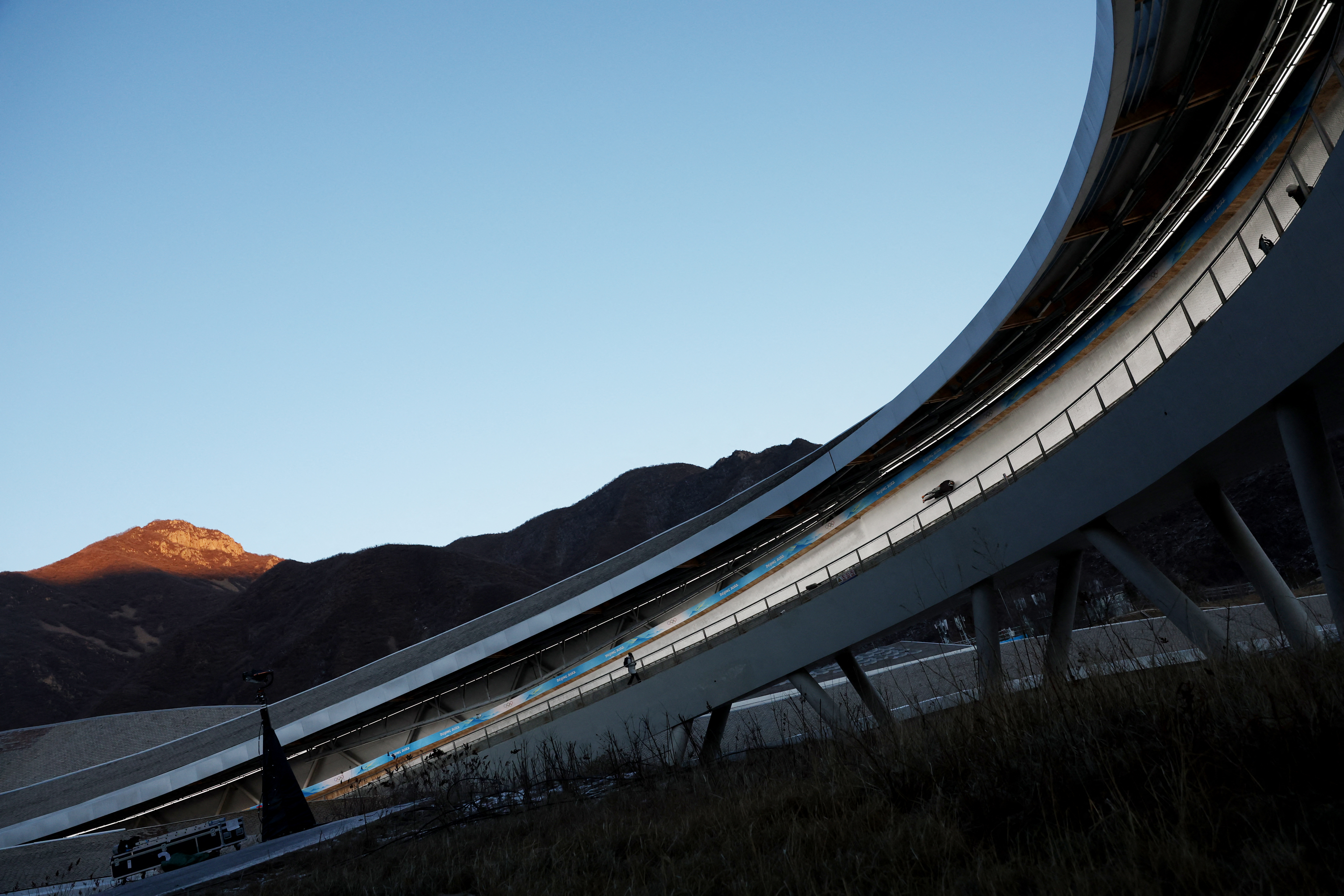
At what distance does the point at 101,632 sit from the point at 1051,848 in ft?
448

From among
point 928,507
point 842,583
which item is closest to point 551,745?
point 842,583

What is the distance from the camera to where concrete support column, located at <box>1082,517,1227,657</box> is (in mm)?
11469

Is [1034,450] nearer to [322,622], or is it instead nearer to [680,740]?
[680,740]

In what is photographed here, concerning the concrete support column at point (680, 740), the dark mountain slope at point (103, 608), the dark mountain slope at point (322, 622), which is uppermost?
the dark mountain slope at point (103, 608)

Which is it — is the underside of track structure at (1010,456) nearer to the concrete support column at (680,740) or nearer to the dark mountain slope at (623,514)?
the concrete support column at (680,740)

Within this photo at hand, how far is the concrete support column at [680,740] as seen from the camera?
17219 millimetres

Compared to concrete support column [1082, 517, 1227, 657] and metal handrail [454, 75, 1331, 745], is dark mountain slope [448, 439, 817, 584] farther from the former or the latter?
concrete support column [1082, 517, 1227, 657]

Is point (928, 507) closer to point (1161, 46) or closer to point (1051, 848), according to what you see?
point (1161, 46)

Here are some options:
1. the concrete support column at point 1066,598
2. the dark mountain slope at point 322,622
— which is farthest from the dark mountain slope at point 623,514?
the concrete support column at point 1066,598

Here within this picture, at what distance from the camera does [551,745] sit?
65.3 feet

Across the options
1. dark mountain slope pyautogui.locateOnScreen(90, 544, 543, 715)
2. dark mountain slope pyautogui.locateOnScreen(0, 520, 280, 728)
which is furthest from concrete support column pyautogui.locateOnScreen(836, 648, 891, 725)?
dark mountain slope pyautogui.locateOnScreen(0, 520, 280, 728)

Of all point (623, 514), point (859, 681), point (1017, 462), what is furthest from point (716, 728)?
point (623, 514)

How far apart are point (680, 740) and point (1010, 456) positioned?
1111 centimetres

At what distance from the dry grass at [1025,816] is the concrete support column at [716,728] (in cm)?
1309
